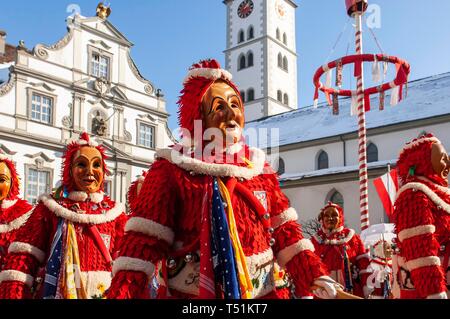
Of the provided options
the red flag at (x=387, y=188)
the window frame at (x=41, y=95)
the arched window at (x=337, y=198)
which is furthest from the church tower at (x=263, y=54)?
the red flag at (x=387, y=188)

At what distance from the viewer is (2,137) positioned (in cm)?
2161

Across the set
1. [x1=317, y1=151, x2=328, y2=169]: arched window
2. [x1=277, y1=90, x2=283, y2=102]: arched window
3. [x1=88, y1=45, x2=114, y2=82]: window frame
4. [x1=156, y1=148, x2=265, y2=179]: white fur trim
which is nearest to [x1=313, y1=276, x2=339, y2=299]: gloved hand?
[x1=156, y1=148, x2=265, y2=179]: white fur trim

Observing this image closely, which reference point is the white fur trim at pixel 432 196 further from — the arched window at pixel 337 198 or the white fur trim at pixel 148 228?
the arched window at pixel 337 198

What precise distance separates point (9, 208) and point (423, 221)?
3.66 metres

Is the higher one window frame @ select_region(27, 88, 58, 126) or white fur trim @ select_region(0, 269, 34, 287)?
window frame @ select_region(27, 88, 58, 126)

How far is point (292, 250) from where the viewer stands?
306 centimetres

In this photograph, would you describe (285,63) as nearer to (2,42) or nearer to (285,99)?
(285,99)

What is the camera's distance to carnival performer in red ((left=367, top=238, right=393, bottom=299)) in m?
7.13

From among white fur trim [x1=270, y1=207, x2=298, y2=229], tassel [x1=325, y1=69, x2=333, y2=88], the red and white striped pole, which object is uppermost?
tassel [x1=325, y1=69, x2=333, y2=88]

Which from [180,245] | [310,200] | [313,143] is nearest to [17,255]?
[180,245]

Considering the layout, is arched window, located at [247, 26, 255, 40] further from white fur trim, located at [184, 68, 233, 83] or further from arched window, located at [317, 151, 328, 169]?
white fur trim, located at [184, 68, 233, 83]

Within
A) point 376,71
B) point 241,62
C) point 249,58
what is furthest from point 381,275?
point 241,62

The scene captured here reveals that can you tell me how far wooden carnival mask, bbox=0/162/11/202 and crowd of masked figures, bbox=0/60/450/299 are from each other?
2.77 feet
